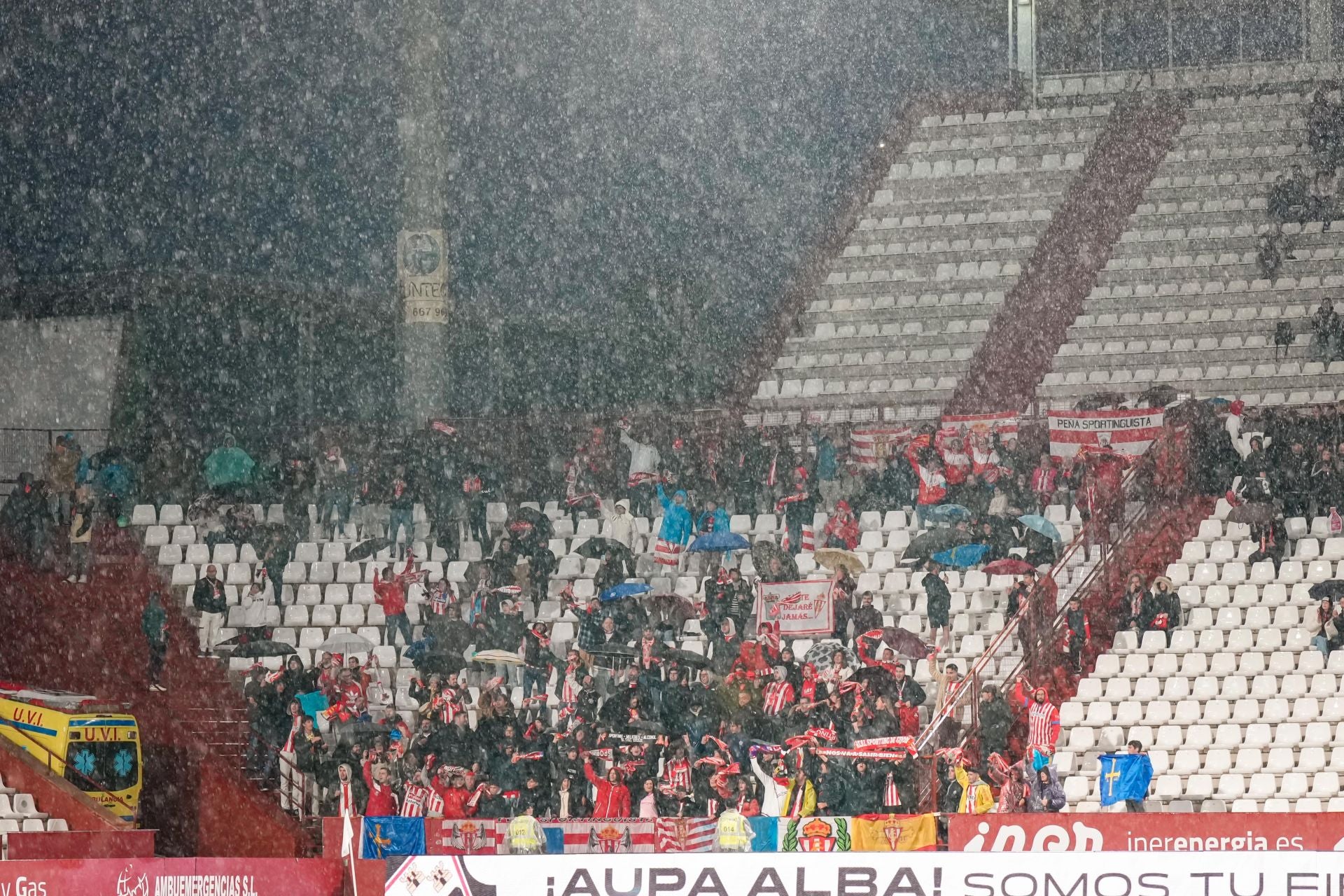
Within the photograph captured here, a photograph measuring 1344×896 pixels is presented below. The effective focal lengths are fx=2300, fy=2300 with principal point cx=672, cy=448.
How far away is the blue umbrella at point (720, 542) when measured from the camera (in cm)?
2341

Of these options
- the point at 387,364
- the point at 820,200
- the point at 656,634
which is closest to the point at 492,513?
the point at 656,634

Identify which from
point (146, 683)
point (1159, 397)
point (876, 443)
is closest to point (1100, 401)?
point (1159, 397)

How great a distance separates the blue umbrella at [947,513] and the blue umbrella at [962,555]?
1.65 feet

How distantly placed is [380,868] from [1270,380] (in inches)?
657

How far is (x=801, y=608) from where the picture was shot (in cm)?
2244

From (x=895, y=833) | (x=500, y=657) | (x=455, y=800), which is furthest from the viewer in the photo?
(x=500, y=657)

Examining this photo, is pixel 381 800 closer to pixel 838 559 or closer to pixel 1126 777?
pixel 838 559

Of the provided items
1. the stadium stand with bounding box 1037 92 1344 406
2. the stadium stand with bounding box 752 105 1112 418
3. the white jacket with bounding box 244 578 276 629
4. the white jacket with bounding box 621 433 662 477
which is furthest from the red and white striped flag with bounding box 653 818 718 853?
the stadium stand with bounding box 752 105 1112 418

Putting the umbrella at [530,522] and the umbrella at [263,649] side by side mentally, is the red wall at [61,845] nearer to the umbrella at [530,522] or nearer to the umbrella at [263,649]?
the umbrella at [263,649]

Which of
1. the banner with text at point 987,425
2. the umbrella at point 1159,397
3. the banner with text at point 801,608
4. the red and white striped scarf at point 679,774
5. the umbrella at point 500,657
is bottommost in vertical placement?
the red and white striped scarf at point 679,774

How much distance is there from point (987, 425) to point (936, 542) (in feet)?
8.48

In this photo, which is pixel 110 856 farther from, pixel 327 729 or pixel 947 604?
pixel 947 604

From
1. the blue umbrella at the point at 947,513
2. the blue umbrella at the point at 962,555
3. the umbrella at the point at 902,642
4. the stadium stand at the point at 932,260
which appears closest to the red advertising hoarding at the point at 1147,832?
the umbrella at the point at 902,642

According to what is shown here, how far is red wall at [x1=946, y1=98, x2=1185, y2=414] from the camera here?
30297mm
